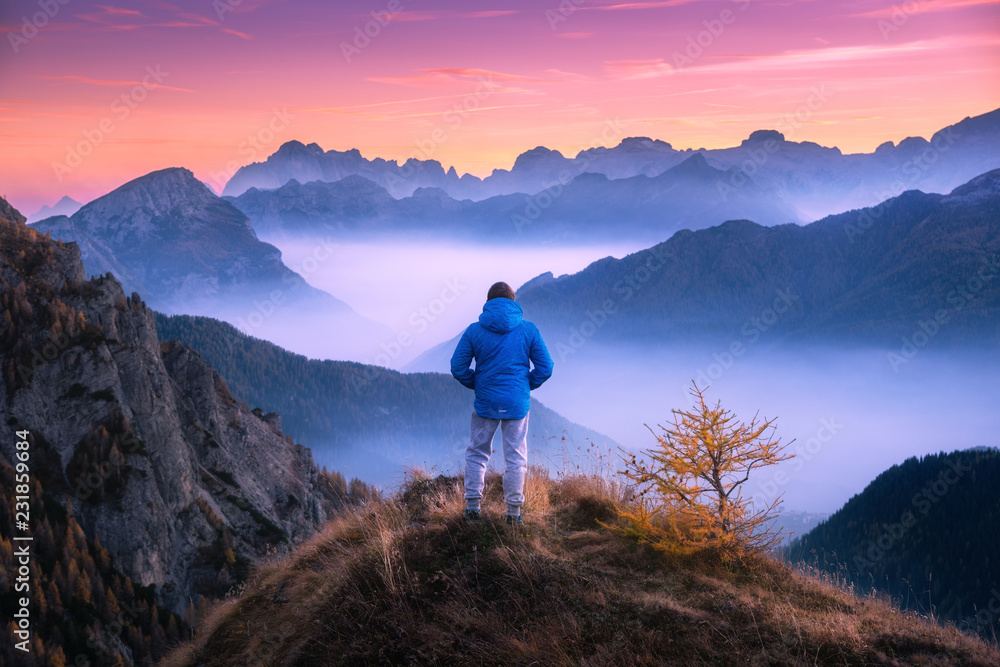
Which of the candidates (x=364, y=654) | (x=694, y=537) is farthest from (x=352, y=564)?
(x=694, y=537)

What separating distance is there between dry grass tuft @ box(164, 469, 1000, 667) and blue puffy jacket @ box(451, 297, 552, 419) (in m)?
1.73

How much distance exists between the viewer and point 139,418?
72.8m

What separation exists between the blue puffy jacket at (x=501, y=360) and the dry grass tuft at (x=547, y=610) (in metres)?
1.73

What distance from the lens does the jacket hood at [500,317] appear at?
9.01 meters

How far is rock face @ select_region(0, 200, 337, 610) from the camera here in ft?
231

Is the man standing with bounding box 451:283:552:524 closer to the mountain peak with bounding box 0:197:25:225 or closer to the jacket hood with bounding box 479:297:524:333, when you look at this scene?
the jacket hood with bounding box 479:297:524:333

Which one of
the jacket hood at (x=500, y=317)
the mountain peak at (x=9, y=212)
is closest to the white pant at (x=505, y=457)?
the jacket hood at (x=500, y=317)

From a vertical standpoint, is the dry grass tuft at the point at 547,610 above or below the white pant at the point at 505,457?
below

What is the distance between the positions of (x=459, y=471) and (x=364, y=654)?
225 inches

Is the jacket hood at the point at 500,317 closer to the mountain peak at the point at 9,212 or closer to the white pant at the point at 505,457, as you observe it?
the white pant at the point at 505,457

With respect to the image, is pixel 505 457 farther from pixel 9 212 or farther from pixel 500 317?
pixel 9 212

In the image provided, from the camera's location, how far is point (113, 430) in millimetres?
71375

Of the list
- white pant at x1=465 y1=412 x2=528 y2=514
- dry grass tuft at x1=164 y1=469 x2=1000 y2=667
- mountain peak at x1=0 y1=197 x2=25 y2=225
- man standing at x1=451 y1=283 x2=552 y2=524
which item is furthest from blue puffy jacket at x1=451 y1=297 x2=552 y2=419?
mountain peak at x1=0 y1=197 x2=25 y2=225

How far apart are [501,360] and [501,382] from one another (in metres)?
0.33
